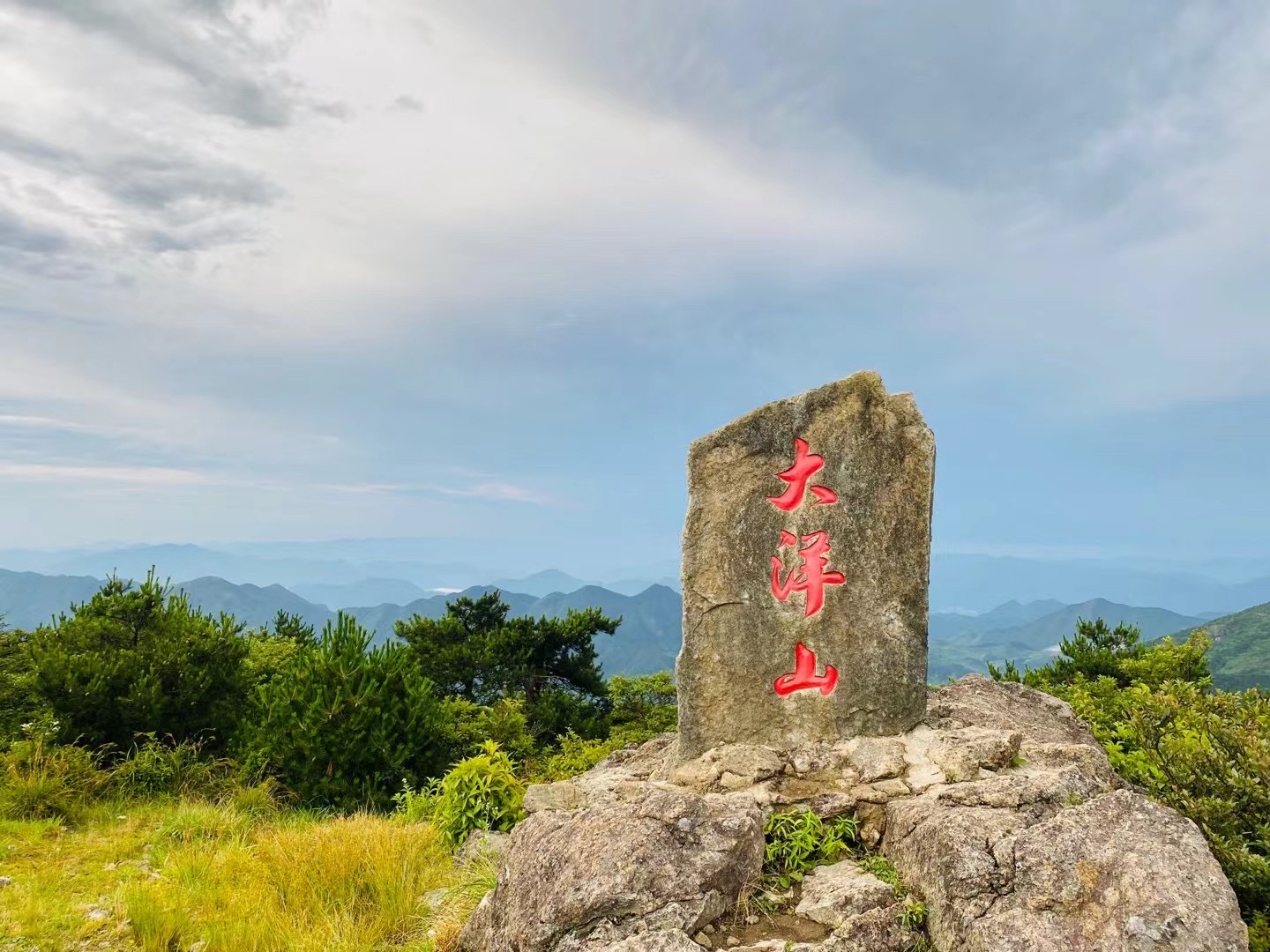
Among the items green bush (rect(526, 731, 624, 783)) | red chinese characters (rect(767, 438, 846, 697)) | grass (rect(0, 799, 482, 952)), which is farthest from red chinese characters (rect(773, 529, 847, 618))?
green bush (rect(526, 731, 624, 783))

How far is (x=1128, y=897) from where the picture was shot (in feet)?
13.4

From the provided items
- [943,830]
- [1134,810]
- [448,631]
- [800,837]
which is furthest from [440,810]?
[448,631]

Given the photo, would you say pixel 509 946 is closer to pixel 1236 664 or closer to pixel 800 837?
pixel 800 837

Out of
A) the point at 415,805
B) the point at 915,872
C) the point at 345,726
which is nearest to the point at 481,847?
the point at 415,805

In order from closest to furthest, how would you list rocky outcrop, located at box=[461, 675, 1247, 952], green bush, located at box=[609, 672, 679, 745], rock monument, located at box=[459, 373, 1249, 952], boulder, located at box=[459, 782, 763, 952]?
rocky outcrop, located at box=[461, 675, 1247, 952] < rock monument, located at box=[459, 373, 1249, 952] < boulder, located at box=[459, 782, 763, 952] < green bush, located at box=[609, 672, 679, 745]

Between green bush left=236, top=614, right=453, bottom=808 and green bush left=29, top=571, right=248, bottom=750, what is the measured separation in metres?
1.97

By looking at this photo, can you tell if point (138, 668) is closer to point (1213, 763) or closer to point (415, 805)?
point (415, 805)

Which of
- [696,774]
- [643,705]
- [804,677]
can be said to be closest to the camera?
[696,774]

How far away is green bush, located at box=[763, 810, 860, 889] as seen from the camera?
5305mm

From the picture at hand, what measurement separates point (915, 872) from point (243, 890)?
15.8 ft

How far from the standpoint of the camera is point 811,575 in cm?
694

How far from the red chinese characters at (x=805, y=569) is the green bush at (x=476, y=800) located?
2.83m

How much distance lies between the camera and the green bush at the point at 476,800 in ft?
24.1

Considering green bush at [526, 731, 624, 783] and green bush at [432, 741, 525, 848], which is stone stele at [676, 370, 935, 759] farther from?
green bush at [526, 731, 624, 783]
